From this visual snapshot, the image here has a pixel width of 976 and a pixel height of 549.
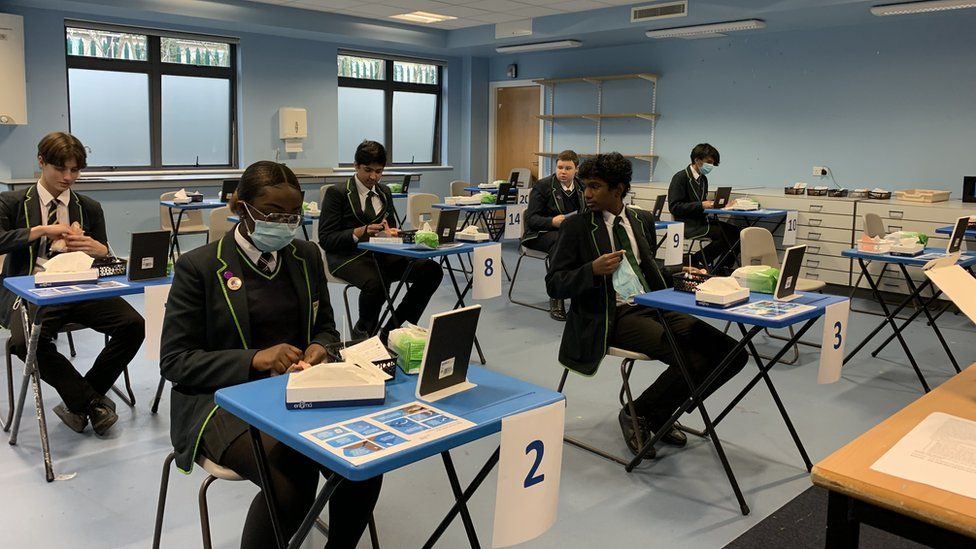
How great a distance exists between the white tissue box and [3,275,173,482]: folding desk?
4 cm

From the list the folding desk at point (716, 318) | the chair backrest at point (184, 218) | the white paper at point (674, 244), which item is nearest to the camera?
the folding desk at point (716, 318)

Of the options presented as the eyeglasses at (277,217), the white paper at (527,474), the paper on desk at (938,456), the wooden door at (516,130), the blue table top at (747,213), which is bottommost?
the white paper at (527,474)

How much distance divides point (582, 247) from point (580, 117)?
7244 millimetres

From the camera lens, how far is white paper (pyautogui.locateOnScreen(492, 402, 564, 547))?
5.43 ft

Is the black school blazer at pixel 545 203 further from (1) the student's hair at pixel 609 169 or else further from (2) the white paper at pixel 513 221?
(1) the student's hair at pixel 609 169

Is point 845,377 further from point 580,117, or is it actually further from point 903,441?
point 580,117

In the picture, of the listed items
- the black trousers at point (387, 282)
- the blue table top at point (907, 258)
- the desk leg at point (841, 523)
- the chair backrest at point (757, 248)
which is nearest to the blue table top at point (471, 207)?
the black trousers at point (387, 282)

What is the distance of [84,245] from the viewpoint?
11.0ft

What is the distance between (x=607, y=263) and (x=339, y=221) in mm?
2040

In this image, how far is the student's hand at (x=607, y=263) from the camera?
10.1 feet

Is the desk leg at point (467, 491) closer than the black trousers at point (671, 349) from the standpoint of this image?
Yes

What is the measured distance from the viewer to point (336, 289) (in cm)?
672

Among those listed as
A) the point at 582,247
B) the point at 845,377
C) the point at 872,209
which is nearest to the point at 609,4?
the point at 872,209

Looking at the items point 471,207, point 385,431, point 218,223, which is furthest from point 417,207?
point 385,431
